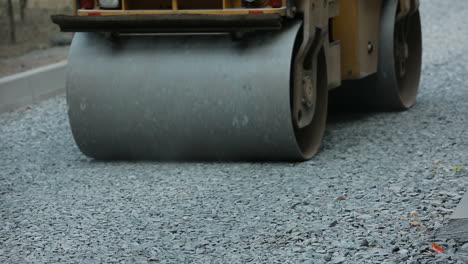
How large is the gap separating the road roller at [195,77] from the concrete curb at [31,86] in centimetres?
302

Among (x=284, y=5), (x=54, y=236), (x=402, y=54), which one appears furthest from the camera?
(x=402, y=54)

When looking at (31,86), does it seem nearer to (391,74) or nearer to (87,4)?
(87,4)

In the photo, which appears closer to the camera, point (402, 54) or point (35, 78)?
point (402, 54)

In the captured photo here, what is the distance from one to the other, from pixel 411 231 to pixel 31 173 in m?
3.01

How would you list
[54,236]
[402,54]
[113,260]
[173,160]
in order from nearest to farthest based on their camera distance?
[113,260]
[54,236]
[173,160]
[402,54]

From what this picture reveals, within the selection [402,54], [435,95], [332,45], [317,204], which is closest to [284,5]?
[332,45]

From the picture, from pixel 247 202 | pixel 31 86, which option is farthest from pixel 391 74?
pixel 31 86

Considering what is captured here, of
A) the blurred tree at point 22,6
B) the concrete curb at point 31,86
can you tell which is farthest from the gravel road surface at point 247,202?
the blurred tree at point 22,6

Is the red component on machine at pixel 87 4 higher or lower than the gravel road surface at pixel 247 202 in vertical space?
higher

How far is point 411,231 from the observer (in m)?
5.12

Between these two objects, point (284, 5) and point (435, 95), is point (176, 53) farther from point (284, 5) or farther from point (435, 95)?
point (435, 95)

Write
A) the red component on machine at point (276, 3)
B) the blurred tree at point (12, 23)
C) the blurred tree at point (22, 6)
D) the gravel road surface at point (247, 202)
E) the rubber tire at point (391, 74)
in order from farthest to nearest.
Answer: the blurred tree at point (22, 6) → the blurred tree at point (12, 23) → the rubber tire at point (391, 74) → the red component on machine at point (276, 3) → the gravel road surface at point (247, 202)

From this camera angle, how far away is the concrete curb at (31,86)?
32.7 feet

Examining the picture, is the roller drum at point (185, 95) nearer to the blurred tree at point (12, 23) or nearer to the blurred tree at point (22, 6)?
the blurred tree at point (12, 23)
